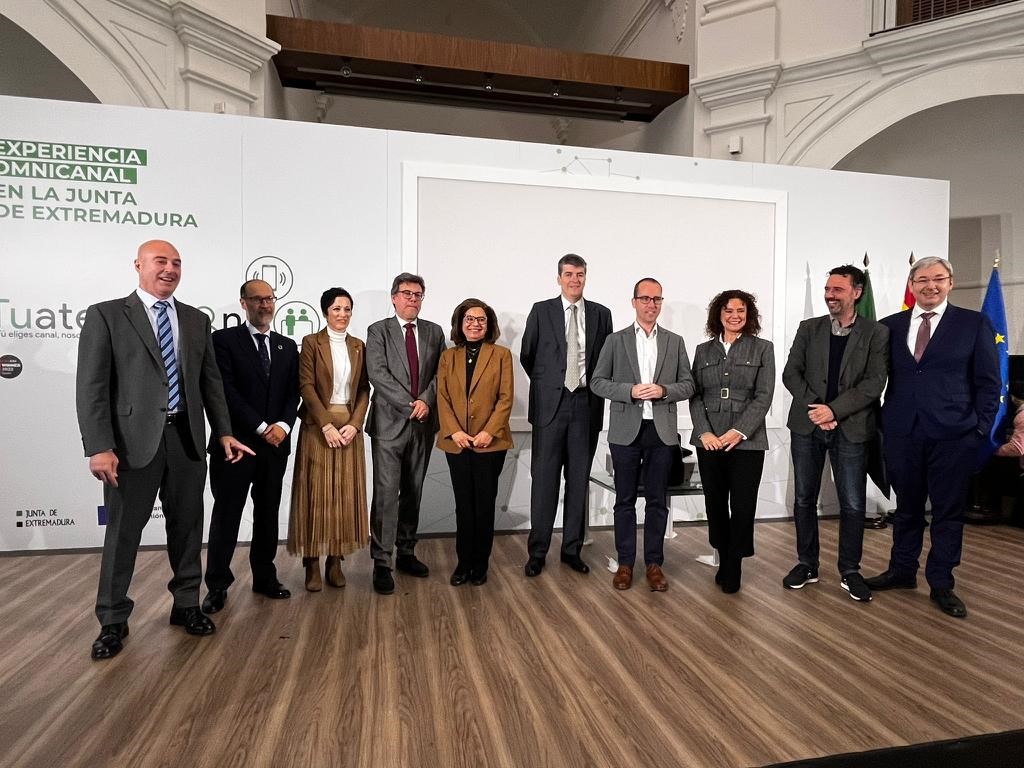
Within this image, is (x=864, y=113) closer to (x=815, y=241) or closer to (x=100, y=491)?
(x=815, y=241)

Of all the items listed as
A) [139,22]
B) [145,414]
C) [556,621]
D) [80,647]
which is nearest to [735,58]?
[139,22]

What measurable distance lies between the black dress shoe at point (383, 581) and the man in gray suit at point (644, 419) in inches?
47.9

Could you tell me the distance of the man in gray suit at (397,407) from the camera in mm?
3422

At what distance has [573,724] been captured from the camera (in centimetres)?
213

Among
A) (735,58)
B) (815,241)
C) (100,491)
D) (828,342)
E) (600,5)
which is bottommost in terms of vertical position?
(100,491)

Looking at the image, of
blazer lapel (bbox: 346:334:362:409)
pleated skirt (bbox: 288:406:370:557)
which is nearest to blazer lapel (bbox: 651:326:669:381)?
blazer lapel (bbox: 346:334:362:409)

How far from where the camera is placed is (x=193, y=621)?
2840mm

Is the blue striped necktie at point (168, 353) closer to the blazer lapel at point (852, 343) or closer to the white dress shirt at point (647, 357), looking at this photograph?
the white dress shirt at point (647, 357)

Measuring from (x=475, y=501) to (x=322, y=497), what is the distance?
0.81 meters

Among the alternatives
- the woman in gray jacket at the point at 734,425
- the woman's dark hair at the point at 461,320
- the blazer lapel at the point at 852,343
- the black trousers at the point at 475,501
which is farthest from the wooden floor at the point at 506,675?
the woman's dark hair at the point at 461,320

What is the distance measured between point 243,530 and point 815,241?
496cm

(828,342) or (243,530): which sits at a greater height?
(828,342)

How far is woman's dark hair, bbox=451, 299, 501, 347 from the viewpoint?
353cm

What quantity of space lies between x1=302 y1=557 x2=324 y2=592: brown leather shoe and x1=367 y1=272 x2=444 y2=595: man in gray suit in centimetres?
30
